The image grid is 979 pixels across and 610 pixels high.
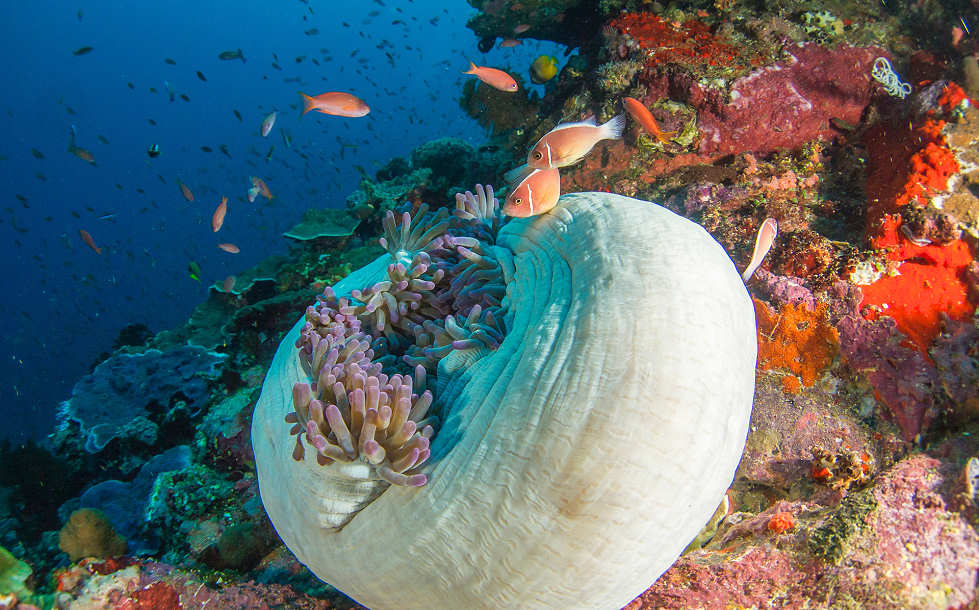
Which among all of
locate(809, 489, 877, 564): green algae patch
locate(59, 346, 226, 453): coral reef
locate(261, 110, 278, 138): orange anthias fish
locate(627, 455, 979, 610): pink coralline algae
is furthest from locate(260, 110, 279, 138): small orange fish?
locate(809, 489, 877, 564): green algae patch

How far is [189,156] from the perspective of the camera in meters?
56.2

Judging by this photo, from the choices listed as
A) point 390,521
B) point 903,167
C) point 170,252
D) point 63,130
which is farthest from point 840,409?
point 63,130

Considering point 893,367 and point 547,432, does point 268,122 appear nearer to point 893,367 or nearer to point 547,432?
point 547,432

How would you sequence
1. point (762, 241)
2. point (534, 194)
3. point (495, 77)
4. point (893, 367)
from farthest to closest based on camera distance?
point (495, 77)
point (762, 241)
point (893, 367)
point (534, 194)

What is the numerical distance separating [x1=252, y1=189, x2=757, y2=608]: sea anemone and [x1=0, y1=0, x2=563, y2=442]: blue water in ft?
81.5

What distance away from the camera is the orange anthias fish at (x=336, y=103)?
561 cm

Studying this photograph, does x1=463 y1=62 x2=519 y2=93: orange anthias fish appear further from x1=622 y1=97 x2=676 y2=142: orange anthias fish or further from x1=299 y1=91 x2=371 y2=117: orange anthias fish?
x1=622 y1=97 x2=676 y2=142: orange anthias fish

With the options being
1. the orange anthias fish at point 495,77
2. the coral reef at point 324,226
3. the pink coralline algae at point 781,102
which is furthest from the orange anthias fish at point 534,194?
the coral reef at point 324,226

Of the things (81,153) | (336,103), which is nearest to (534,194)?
(336,103)

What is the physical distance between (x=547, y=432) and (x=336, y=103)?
17.7ft

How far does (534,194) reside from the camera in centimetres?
228

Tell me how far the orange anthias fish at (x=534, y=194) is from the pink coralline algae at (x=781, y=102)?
2.36 meters

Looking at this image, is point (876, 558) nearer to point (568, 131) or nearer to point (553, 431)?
point (553, 431)

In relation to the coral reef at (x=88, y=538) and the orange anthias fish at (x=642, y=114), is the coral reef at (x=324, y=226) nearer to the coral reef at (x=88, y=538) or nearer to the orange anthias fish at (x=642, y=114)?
the coral reef at (x=88, y=538)
